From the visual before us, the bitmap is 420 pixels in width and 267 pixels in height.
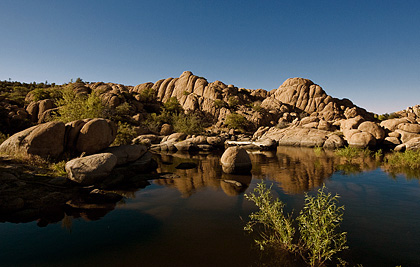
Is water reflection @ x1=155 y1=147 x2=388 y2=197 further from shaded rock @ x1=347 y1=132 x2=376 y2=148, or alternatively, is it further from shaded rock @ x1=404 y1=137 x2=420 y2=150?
shaded rock @ x1=347 y1=132 x2=376 y2=148

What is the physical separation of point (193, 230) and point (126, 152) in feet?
37.5

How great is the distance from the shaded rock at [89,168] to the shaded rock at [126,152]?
11.1 ft

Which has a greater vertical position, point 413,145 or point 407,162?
point 413,145

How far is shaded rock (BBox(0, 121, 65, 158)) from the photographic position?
12.7m

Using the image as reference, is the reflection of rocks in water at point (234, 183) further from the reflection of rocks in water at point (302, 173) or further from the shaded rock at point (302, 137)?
the shaded rock at point (302, 137)

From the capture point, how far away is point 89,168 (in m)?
11.5

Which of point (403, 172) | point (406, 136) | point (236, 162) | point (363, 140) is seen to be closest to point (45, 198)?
point (236, 162)

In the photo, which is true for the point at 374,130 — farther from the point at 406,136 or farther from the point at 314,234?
the point at 314,234

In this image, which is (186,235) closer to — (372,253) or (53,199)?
(372,253)

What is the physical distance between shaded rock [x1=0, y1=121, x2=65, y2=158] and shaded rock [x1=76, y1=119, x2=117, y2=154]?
4.35 feet

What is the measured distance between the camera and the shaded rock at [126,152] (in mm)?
15859

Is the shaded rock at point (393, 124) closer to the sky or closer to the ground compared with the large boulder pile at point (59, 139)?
closer to the sky

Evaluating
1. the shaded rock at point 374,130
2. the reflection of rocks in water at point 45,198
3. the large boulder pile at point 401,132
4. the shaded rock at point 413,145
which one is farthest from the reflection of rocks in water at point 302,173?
the large boulder pile at point 401,132

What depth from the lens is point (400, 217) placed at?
27.8 feet
